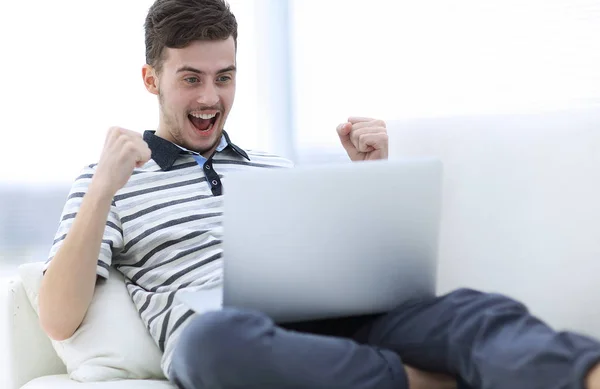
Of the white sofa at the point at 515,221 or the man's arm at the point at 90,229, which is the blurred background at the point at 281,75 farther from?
Result: the man's arm at the point at 90,229

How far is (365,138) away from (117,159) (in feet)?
1.80

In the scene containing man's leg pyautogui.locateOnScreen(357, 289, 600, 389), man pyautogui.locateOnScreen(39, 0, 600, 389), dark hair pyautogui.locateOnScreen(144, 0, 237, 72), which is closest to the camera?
man's leg pyautogui.locateOnScreen(357, 289, 600, 389)

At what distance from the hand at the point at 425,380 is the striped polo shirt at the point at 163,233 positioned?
438 millimetres

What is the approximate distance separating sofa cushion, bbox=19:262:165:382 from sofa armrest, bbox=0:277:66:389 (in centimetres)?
11

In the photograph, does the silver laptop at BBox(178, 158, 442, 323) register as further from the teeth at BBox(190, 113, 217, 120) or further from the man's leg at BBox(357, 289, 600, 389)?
the teeth at BBox(190, 113, 217, 120)

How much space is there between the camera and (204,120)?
176 centimetres

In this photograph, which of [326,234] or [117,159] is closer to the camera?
[326,234]

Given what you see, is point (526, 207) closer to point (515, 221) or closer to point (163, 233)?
point (515, 221)

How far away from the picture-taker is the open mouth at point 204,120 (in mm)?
1736

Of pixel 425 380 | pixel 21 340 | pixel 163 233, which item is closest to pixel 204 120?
pixel 163 233

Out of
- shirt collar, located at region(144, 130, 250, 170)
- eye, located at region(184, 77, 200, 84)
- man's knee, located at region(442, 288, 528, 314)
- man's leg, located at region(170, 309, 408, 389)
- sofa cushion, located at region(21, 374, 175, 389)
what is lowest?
sofa cushion, located at region(21, 374, 175, 389)

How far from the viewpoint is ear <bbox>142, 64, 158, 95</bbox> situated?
177 centimetres

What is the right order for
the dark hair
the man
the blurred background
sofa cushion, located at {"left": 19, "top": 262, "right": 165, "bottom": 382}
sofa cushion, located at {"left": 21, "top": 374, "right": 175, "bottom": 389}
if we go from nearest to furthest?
the man → sofa cushion, located at {"left": 21, "top": 374, "right": 175, "bottom": 389} → sofa cushion, located at {"left": 19, "top": 262, "right": 165, "bottom": 382} → the dark hair → the blurred background

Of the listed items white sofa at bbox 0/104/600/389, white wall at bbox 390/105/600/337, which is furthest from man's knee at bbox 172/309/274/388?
white wall at bbox 390/105/600/337
